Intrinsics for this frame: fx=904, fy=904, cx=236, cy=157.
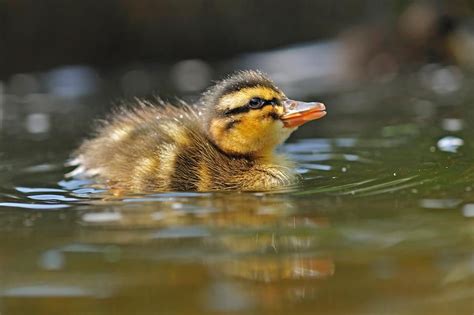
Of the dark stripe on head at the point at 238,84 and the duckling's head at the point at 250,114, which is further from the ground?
the dark stripe on head at the point at 238,84

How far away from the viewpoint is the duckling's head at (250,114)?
4.03 m

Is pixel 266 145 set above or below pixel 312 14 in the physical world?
below

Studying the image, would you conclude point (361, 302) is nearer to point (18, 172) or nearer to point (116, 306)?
point (116, 306)

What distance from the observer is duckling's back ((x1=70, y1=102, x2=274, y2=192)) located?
12.7ft

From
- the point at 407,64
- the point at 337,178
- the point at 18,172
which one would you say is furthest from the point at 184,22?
the point at 337,178

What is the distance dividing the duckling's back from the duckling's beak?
26 centimetres

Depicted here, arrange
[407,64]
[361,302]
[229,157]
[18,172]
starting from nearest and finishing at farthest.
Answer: [361,302]
[229,157]
[18,172]
[407,64]

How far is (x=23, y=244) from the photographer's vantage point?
114 inches

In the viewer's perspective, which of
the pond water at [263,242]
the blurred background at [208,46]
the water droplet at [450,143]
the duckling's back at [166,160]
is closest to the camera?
the pond water at [263,242]

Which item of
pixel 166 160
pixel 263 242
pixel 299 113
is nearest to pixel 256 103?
pixel 299 113

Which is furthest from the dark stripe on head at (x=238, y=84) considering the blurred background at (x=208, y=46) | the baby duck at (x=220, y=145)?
the blurred background at (x=208, y=46)

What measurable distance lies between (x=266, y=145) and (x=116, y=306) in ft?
6.58

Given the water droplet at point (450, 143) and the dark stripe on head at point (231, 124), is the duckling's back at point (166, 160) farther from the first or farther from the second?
the water droplet at point (450, 143)

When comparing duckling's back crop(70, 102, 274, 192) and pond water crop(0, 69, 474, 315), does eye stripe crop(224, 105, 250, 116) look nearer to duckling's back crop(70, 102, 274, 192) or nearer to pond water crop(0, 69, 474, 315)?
duckling's back crop(70, 102, 274, 192)
